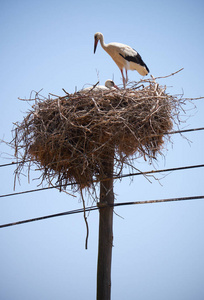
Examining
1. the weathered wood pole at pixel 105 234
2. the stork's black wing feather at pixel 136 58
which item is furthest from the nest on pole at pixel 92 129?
the stork's black wing feather at pixel 136 58

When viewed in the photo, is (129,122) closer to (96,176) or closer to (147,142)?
(147,142)

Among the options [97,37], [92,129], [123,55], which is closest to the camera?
[92,129]

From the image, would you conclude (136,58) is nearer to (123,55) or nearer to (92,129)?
(123,55)

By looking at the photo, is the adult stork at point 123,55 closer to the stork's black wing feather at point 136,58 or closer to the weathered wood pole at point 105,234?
the stork's black wing feather at point 136,58

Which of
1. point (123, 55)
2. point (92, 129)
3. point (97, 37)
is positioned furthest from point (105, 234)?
point (97, 37)

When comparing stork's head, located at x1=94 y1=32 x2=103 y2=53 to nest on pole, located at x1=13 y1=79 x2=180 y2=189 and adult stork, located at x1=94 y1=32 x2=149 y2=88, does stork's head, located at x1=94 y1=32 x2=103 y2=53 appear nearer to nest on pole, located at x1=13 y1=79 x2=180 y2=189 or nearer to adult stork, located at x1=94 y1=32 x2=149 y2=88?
adult stork, located at x1=94 y1=32 x2=149 y2=88

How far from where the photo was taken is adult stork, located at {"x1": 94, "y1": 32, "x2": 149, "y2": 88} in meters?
5.92

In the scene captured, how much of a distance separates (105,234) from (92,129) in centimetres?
102

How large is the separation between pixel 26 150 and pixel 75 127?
2.07 ft

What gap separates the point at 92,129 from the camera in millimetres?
3902

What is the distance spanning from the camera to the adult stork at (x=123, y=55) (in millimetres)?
5918

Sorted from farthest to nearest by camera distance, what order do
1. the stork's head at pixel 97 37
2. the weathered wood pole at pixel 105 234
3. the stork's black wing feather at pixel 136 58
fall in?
the stork's head at pixel 97 37, the stork's black wing feather at pixel 136 58, the weathered wood pole at pixel 105 234

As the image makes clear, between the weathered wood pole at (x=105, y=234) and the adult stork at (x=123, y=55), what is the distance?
224 cm

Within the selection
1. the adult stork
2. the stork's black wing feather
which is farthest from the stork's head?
the stork's black wing feather
